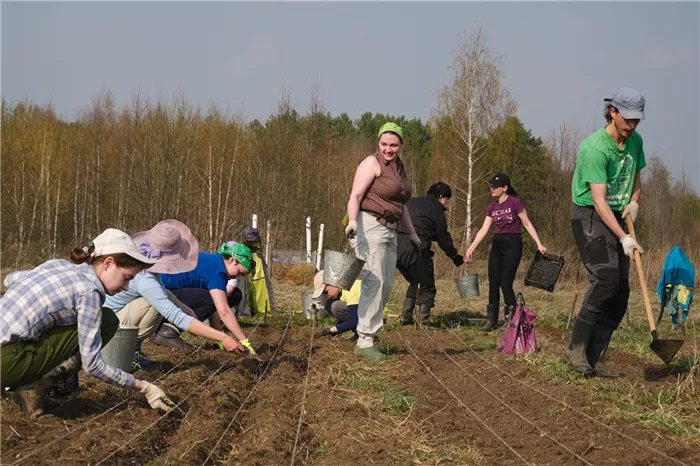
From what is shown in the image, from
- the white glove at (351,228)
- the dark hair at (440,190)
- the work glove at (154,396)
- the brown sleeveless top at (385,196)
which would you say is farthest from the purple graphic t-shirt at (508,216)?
the work glove at (154,396)

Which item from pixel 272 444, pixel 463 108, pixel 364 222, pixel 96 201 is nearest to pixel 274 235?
pixel 463 108

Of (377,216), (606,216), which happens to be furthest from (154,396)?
(606,216)

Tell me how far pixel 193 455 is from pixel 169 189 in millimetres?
16055

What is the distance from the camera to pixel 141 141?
2256 cm

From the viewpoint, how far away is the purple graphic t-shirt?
9.07 m

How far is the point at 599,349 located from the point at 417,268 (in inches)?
137

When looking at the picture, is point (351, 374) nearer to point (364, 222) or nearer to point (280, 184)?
point (364, 222)

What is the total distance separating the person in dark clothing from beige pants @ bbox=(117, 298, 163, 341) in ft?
11.4

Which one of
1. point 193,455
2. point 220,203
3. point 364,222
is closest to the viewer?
point 193,455

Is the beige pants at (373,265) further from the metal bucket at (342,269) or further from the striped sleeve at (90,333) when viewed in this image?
the striped sleeve at (90,333)

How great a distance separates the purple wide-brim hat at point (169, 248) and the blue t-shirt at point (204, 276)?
0.17 m

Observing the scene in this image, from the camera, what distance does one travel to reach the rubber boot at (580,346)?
18.3ft

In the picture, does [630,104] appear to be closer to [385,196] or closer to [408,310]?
[385,196]

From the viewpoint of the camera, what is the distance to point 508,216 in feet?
29.8
